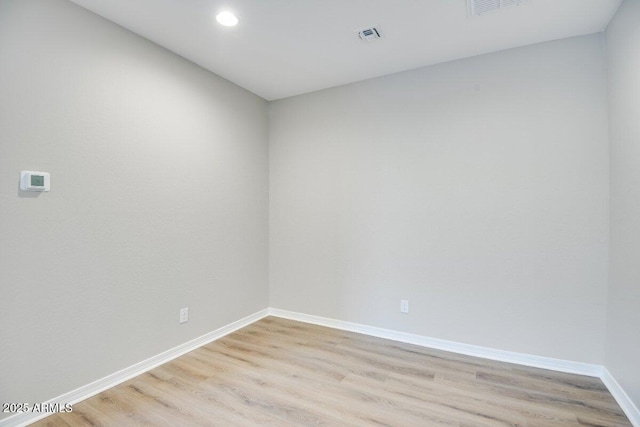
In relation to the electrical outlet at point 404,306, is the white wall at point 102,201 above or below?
above

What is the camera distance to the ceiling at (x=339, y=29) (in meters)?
2.07

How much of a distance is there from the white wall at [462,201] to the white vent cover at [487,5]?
2.12 ft

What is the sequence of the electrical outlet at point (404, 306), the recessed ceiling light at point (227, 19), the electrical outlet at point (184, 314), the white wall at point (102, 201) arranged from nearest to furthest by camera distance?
the white wall at point (102, 201) < the recessed ceiling light at point (227, 19) < the electrical outlet at point (184, 314) < the electrical outlet at point (404, 306)

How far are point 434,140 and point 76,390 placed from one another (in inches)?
134

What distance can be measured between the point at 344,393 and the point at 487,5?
2.85 metres

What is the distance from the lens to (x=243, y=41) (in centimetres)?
250

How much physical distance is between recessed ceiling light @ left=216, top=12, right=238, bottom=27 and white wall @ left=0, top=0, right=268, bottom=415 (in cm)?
70

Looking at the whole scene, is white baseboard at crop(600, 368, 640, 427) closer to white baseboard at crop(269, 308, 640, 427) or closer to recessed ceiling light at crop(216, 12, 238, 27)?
white baseboard at crop(269, 308, 640, 427)

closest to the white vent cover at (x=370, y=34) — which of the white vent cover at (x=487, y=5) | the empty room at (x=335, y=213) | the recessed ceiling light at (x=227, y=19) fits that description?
the empty room at (x=335, y=213)

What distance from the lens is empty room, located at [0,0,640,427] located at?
6.20ft

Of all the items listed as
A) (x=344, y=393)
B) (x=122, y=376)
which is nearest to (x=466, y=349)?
(x=344, y=393)

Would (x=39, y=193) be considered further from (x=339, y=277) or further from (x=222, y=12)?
(x=339, y=277)

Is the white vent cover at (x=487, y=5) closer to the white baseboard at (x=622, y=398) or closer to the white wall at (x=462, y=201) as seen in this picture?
the white wall at (x=462, y=201)

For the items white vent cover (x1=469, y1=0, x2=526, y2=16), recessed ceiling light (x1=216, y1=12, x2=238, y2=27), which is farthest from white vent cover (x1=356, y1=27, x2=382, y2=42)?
recessed ceiling light (x1=216, y1=12, x2=238, y2=27)
